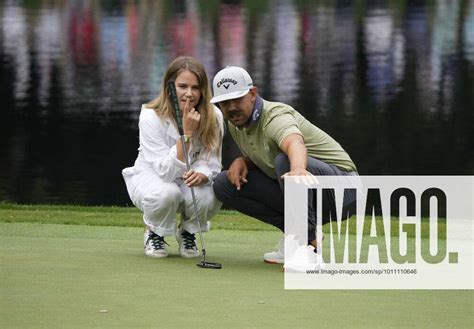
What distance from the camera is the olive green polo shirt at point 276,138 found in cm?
583

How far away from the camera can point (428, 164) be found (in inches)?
602

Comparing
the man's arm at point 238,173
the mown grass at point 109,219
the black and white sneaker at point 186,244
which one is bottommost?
the mown grass at point 109,219

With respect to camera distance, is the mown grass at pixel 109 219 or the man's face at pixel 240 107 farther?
the mown grass at pixel 109 219

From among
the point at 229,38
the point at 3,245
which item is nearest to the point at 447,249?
the point at 3,245

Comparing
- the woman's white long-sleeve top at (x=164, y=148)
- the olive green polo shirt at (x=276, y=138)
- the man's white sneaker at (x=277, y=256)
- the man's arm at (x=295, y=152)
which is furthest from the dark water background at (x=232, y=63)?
the man's arm at (x=295, y=152)

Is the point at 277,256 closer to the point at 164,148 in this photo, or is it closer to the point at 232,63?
the point at 164,148

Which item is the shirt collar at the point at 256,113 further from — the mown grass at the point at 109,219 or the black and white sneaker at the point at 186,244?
the mown grass at the point at 109,219

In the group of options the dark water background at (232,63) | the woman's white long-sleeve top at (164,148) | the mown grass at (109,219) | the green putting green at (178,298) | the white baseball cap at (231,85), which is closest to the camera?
the green putting green at (178,298)

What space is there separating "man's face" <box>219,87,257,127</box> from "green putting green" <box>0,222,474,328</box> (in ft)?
2.19

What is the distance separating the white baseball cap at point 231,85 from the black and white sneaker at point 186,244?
884 millimetres

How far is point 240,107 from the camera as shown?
5.85 m

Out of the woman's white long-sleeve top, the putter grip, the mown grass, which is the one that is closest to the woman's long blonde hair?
the woman's white long-sleeve top

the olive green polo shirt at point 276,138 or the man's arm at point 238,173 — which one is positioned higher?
the olive green polo shirt at point 276,138

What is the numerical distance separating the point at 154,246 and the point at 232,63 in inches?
781
